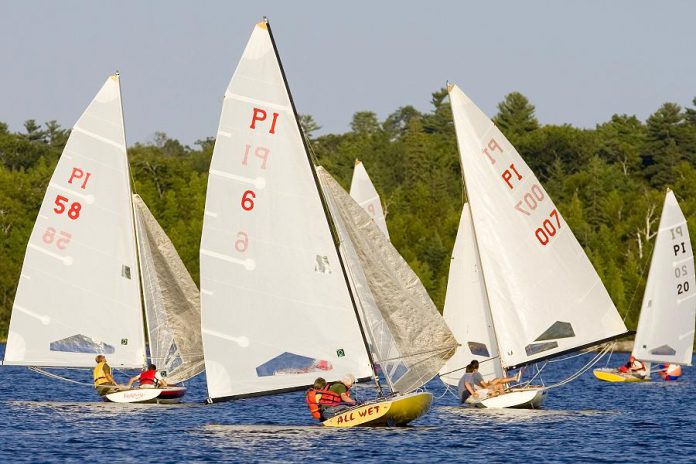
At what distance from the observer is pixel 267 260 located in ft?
121

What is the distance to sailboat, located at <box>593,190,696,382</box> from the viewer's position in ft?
213

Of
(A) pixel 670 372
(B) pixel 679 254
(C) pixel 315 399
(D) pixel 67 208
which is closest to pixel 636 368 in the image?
(A) pixel 670 372

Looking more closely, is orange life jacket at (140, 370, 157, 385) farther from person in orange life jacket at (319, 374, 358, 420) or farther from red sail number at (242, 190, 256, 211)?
red sail number at (242, 190, 256, 211)

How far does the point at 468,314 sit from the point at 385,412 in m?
10.9

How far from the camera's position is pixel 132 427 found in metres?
40.8

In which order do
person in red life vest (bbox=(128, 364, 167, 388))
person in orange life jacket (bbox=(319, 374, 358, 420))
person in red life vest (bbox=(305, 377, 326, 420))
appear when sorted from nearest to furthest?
person in red life vest (bbox=(305, 377, 326, 420))
person in orange life jacket (bbox=(319, 374, 358, 420))
person in red life vest (bbox=(128, 364, 167, 388))

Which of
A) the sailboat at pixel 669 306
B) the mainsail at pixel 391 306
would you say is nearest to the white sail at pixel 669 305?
the sailboat at pixel 669 306

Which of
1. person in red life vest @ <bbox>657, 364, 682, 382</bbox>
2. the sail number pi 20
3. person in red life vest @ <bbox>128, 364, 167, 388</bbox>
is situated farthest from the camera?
person in red life vest @ <bbox>657, 364, 682, 382</bbox>

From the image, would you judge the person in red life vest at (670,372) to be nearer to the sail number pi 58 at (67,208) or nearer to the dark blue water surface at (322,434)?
the dark blue water surface at (322,434)

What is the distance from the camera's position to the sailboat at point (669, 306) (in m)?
64.9

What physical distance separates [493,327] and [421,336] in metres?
7.78

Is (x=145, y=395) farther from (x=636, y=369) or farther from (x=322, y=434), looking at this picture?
(x=636, y=369)

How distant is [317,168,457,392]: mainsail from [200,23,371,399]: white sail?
31.1 inches

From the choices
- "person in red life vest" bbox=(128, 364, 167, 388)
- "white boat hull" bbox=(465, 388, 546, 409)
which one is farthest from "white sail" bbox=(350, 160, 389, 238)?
"white boat hull" bbox=(465, 388, 546, 409)
